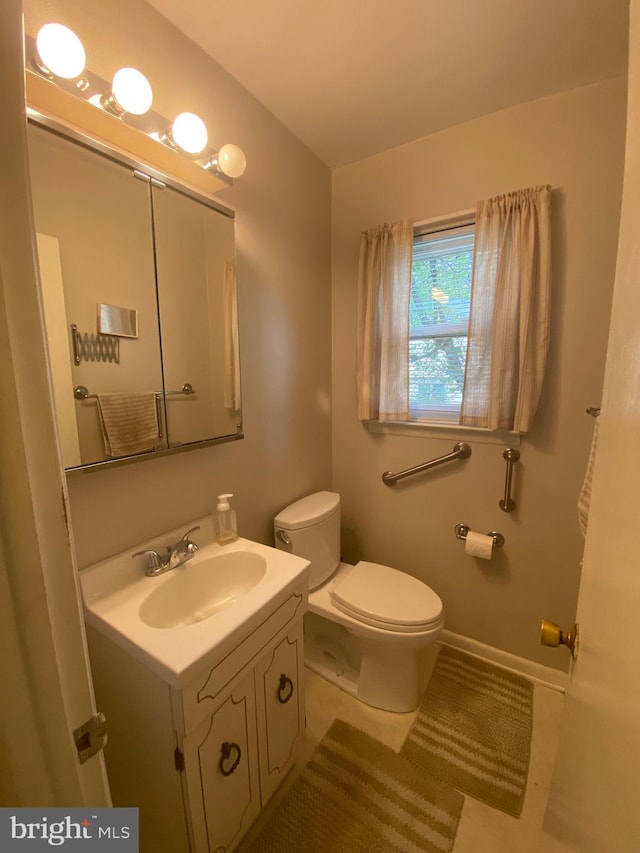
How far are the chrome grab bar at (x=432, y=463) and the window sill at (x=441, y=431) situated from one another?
53 mm

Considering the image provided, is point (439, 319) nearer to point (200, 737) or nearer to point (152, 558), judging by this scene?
point (152, 558)

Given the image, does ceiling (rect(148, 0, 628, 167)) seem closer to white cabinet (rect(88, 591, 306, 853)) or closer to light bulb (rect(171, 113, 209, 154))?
light bulb (rect(171, 113, 209, 154))

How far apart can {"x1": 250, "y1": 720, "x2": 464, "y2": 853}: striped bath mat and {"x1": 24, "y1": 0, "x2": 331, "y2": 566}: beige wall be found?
871mm

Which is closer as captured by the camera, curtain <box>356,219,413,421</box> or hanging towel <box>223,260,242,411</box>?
hanging towel <box>223,260,242,411</box>

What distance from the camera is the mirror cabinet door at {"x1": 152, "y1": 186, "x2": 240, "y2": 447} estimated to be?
109 cm

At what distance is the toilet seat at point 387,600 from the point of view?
A: 1357 millimetres

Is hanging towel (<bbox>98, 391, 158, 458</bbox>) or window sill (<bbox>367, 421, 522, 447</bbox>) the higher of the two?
hanging towel (<bbox>98, 391, 158, 458</bbox>)

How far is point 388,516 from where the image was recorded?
190cm

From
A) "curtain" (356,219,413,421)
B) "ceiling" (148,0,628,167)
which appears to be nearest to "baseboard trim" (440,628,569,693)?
"curtain" (356,219,413,421)

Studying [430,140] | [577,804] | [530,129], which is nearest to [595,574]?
[577,804]

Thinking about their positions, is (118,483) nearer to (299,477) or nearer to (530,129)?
(299,477)

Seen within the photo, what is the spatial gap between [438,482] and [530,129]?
1.54 metres

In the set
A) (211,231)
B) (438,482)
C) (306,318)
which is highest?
(211,231)

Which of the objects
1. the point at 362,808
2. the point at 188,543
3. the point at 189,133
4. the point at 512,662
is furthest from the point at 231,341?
the point at 512,662
